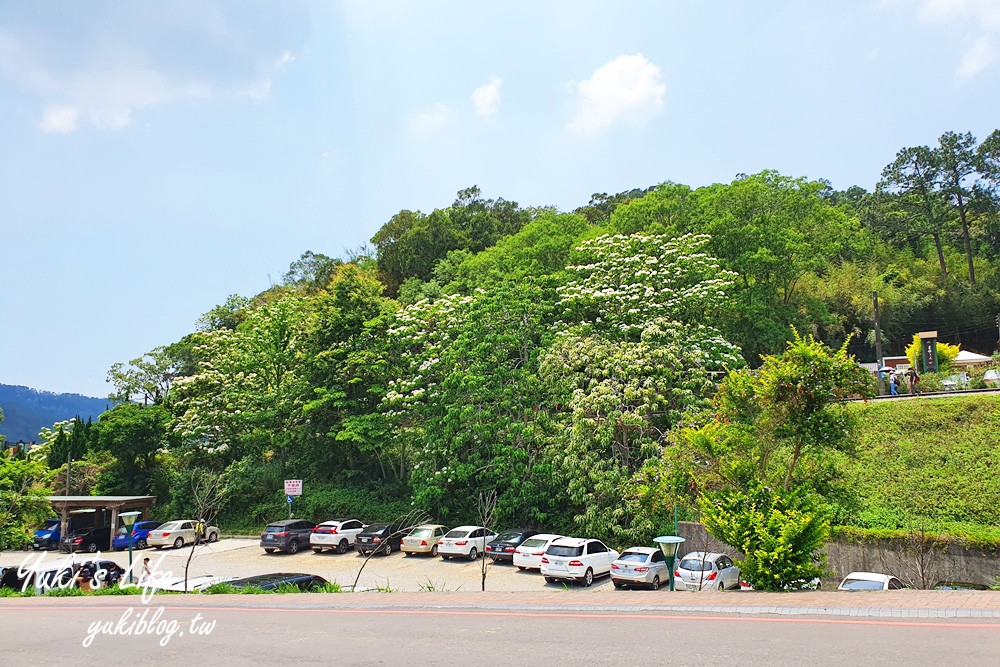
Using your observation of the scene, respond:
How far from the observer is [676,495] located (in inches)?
632

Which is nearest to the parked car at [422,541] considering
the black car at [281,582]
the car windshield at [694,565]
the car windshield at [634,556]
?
the car windshield at [634,556]

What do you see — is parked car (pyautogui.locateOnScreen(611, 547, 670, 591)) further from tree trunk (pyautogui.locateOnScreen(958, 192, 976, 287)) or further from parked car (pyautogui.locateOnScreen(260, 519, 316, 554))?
tree trunk (pyautogui.locateOnScreen(958, 192, 976, 287))

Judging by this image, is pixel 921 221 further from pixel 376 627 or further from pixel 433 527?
pixel 376 627

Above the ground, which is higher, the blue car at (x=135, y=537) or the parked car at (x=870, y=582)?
the parked car at (x=870, y=582)

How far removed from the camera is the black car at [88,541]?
31.5m

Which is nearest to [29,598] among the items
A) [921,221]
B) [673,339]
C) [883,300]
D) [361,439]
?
[361,439]

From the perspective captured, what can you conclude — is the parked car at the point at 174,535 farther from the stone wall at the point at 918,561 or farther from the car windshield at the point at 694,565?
the stone wall at the point at 918,561

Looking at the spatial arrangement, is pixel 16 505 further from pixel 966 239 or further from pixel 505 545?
pixel 966 239

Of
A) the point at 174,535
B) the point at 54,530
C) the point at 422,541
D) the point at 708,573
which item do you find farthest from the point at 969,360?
the point at 54,530

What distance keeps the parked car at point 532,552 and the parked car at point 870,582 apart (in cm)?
880

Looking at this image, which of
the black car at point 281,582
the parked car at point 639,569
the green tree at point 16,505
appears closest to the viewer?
the black car at point 281,582

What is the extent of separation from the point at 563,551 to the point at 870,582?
26.7 ft

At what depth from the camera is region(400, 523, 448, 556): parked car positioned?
26.4 metres

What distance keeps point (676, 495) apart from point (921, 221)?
5528 cm
